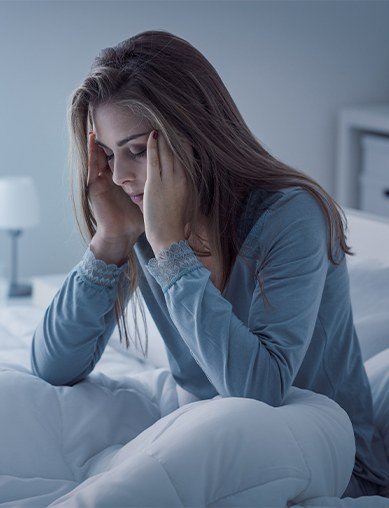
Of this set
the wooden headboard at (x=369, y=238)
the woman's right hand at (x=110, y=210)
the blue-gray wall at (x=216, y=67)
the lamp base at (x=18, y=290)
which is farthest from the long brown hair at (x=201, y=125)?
the blue-gray wall at (x=216, y=67)

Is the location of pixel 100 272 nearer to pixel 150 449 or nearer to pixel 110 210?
pixel 110 210

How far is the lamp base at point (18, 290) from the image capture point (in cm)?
343

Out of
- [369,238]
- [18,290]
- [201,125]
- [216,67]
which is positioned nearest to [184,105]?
[201,125]

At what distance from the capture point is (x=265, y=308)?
123 cm

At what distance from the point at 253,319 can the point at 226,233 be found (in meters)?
0.16

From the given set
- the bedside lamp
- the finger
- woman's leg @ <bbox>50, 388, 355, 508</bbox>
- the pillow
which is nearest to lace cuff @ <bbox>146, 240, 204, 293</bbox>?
the finger

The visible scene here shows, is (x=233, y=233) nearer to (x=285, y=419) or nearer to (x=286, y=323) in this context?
(x=286, y=323)

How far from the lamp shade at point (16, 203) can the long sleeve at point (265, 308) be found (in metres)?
2.14

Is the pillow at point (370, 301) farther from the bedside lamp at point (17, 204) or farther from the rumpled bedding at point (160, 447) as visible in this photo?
the bedside lamp at point (17, 204)

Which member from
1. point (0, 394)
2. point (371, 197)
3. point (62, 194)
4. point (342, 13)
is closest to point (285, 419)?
point (0, 394)

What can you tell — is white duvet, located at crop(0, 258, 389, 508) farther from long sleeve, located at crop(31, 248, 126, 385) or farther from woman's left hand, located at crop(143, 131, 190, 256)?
woman's left hand, located at crop(143, 131, 190, 256)

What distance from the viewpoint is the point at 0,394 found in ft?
4.36

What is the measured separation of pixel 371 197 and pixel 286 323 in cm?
296

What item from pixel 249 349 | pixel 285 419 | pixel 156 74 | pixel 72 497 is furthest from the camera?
pixel 156 74
